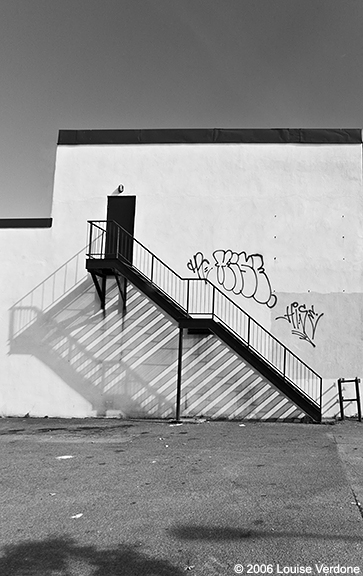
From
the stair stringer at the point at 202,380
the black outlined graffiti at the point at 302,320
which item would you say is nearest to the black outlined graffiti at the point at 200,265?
the stair stringer at the point at 202,380

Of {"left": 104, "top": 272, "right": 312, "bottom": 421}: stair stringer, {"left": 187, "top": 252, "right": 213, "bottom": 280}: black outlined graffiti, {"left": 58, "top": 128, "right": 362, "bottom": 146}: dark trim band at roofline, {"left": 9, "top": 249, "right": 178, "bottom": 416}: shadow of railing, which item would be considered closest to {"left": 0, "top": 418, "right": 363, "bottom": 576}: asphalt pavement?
{"left": 104, "top": 272, "right": 312, "bottom": 421}: stair stringer

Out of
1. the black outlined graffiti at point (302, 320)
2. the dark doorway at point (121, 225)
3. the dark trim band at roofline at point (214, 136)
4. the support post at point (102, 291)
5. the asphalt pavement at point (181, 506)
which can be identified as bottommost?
the asphalt pavement at point (181, 506)

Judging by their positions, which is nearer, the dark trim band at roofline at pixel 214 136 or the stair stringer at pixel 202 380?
the stair stringer at pixel 202 380

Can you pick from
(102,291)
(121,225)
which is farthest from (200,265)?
(102,291)

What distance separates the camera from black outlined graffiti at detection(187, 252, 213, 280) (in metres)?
14.4

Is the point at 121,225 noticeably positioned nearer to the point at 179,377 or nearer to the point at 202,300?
the point at 202,300

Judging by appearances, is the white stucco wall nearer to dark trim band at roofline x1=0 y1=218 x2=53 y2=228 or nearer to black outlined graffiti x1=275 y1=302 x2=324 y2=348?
black outlined graffiti x1=275 y1=302 x2=324 y2=348

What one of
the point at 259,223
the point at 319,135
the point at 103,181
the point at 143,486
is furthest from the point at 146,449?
the point at 319,135

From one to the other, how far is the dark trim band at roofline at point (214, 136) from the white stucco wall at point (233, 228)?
0.20m

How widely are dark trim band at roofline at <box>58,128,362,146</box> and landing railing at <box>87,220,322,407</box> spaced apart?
2.92 m

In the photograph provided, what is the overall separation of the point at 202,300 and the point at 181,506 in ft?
29.3

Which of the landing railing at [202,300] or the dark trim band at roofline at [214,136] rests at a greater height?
the dark trim band at roofline at [214,136]

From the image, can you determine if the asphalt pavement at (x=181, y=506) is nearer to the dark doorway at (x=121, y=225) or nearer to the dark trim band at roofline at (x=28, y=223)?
the dark doorway at (x=121, y=225)

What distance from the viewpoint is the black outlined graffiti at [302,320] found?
13.9m
